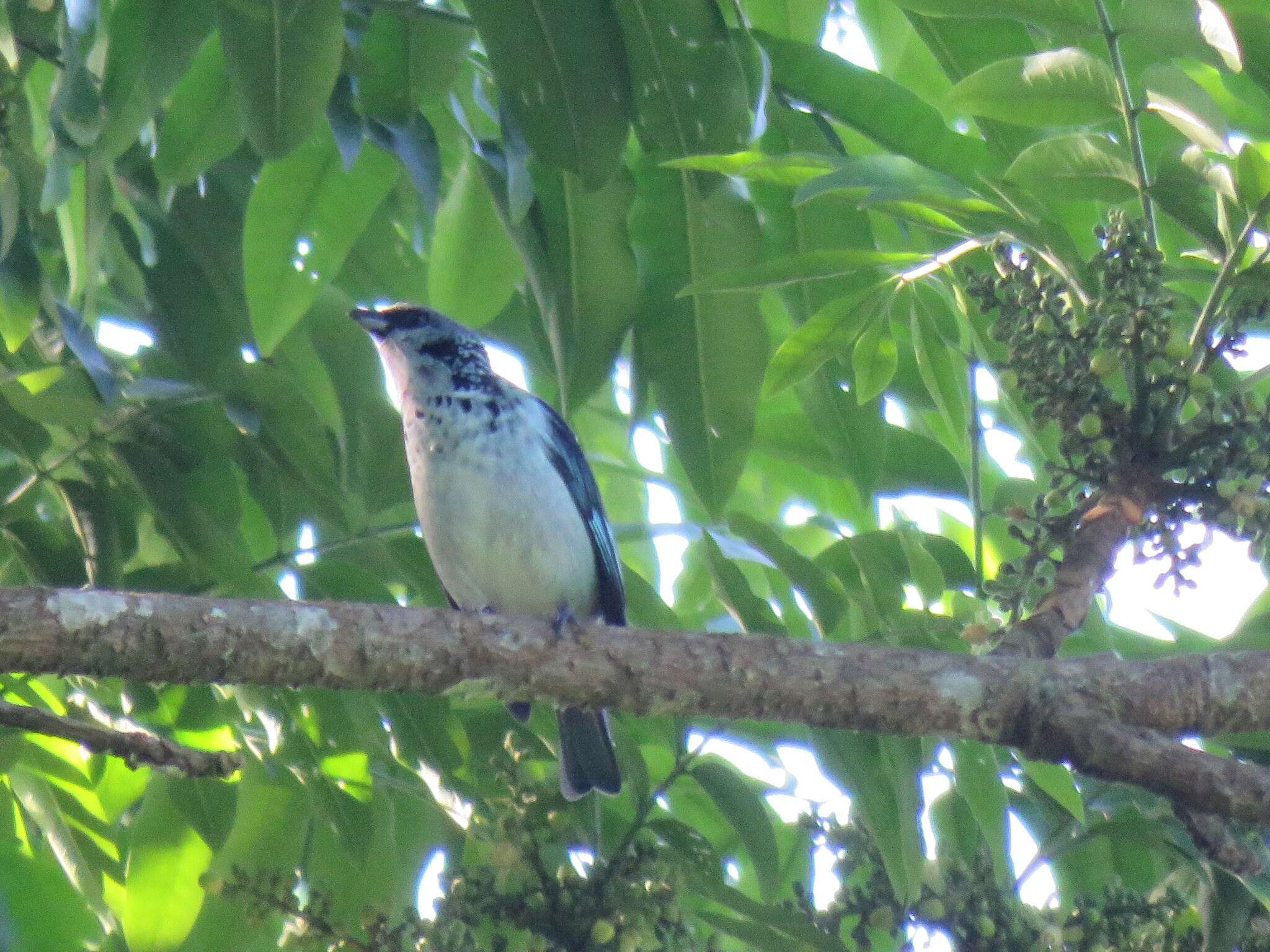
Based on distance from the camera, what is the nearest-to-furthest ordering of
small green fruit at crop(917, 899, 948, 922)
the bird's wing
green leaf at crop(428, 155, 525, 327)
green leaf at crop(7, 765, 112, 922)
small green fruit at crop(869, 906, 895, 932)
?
small green fruit at crop(917, 899, 948, 922), small green fruit at crop(869, 906, 895, 932), green leaf at crop(7, 765, 112, 922), green leaf at crop(428, 155, 525, 327), the bird's wing

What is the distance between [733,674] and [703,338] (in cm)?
93

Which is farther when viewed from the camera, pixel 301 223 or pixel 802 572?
pixel 301 223

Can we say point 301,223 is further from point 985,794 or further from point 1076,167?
point 985,794

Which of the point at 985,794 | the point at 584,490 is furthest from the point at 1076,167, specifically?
the point at 584,490

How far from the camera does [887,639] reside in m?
3.04

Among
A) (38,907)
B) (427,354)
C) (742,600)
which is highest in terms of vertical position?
(427,354)

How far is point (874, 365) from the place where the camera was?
129 inches

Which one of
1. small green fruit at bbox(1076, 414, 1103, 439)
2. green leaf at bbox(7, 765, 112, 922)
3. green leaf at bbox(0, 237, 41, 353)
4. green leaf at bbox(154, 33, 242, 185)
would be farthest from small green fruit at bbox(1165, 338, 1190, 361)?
green leaf at bbox(7, 765, 112, 922)

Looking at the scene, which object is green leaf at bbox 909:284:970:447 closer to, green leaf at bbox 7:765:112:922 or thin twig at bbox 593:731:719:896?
thin twig at bbox 593:731:719:896

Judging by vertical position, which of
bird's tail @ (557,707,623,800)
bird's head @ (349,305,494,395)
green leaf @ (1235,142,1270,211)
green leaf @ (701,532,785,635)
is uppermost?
bird's head @ (349,305,494,395)

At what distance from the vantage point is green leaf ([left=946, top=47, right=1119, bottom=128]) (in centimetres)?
259

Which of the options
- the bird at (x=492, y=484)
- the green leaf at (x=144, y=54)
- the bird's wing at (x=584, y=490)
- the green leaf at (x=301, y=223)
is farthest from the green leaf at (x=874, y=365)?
the green leaf at (x=144, y=54)

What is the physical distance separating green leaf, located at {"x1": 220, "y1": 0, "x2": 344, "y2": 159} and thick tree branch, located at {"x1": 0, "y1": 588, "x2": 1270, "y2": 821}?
105 centimetres

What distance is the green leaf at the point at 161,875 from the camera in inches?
131
